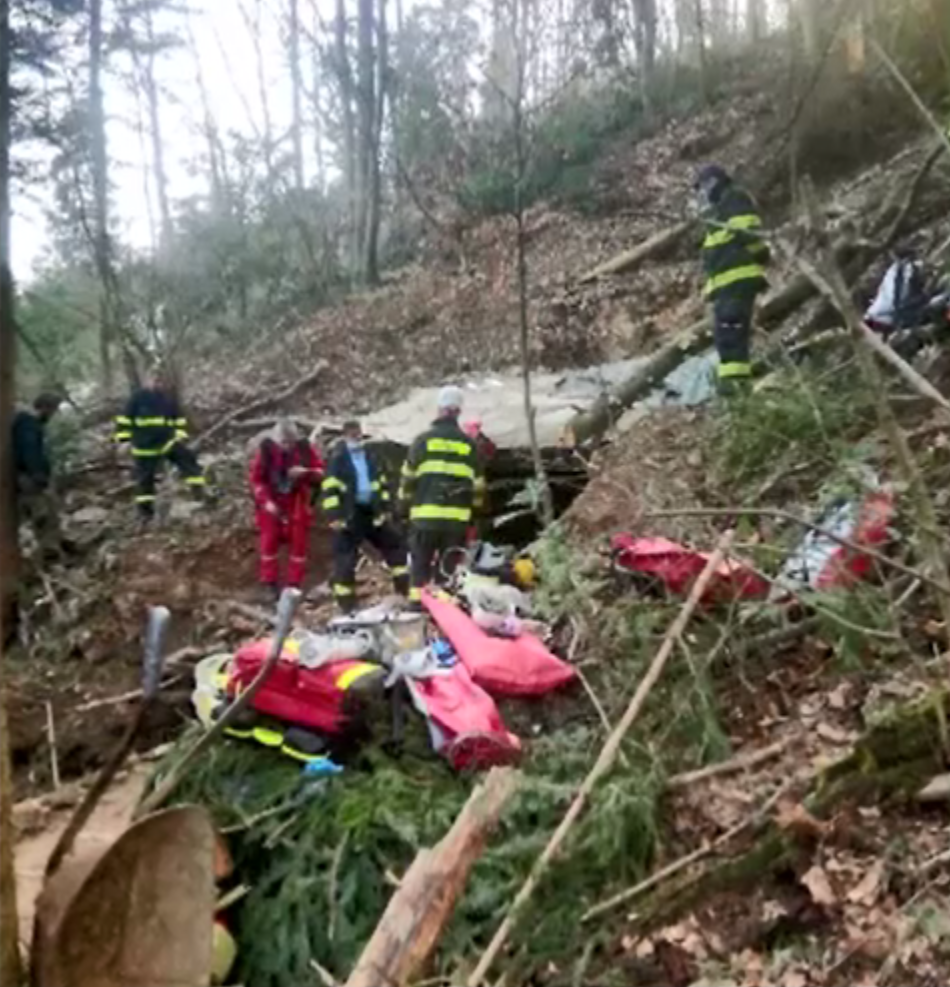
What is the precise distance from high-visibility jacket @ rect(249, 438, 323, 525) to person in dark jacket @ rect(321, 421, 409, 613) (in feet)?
1.33

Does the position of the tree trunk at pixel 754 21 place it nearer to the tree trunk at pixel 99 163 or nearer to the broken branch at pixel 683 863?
the tree trunk at pixel 99 163

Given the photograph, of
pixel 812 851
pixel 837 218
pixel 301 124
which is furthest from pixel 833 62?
pixel 301 124

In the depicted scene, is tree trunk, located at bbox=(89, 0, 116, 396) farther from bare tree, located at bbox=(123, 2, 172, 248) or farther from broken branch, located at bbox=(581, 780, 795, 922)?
broken branch, located at bbox=(581, 780, 795, 922)

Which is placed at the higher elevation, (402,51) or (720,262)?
(402,51)

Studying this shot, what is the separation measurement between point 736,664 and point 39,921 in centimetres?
410

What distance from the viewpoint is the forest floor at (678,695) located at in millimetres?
4711

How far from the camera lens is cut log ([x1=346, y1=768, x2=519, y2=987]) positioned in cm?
323

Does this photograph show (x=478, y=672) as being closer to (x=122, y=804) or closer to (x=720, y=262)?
(x=122, y=804)

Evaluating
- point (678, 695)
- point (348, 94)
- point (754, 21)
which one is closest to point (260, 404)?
point (348, 94)

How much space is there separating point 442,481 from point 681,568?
3.01 meters

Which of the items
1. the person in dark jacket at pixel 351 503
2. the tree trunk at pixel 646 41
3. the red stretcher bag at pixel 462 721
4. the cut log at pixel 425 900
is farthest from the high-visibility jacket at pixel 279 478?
the tree trunk at pixel 646 41

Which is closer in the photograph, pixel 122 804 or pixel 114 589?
pixel 122 804

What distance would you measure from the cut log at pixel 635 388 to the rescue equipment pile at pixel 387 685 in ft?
14.5

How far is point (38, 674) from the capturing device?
9.77 metres
